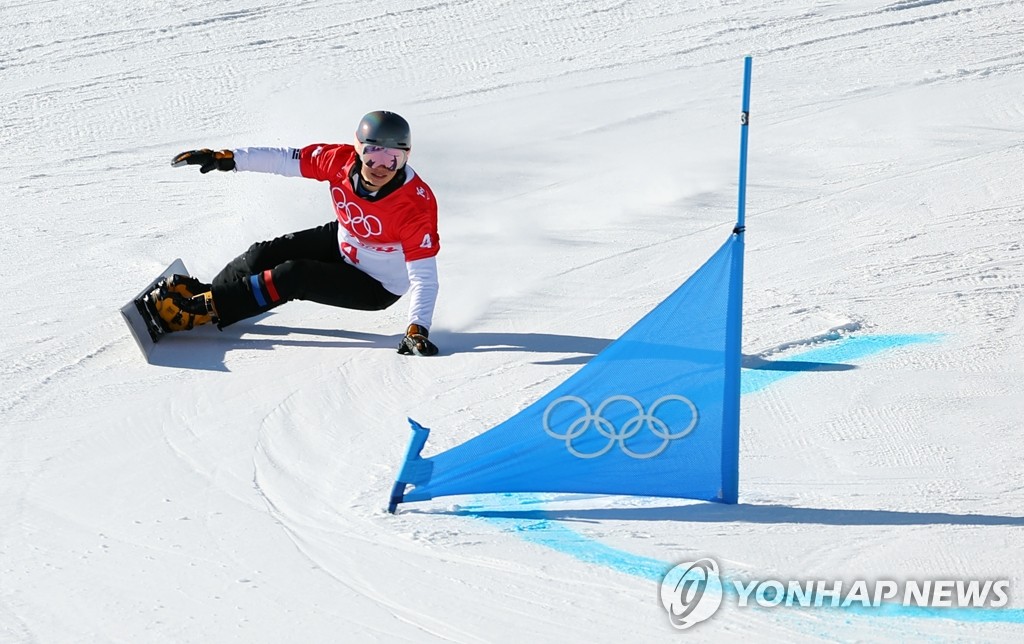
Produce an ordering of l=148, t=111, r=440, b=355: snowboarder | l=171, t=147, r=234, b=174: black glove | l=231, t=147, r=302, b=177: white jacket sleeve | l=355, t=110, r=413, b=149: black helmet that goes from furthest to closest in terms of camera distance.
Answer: l=231, t=147, r=302, b=177: white jacket sleeve
l=171, t=147, r=234, b=174: black glove
l=148, t=111, r=440, b=355: snowboarder
l=355, t=110, r=413, b=149: black helmet

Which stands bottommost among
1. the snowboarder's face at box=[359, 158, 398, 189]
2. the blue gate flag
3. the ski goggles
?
the blue gate flag

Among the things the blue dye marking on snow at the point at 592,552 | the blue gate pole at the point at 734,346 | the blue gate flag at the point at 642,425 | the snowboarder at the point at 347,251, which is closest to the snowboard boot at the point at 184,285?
the snowboarder at the point at 347,251

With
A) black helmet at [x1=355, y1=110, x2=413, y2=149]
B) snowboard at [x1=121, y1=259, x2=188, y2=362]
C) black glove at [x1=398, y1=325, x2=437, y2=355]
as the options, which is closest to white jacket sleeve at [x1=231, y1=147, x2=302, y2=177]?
black helmet at [x1=355, y1=110, x2=413, y2=149]

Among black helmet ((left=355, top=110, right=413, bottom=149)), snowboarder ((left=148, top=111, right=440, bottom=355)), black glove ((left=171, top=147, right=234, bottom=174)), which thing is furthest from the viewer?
black glove ((left=171, top=147, right=234, bottom=174))

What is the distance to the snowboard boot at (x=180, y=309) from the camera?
18.1 ft

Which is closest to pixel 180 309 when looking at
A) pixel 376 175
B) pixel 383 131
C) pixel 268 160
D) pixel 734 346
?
pixel 268 160

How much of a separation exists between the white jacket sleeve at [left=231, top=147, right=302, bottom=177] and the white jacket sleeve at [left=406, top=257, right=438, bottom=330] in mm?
780

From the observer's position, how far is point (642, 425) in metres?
3.82

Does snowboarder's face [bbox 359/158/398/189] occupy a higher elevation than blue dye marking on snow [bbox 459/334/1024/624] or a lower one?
higher

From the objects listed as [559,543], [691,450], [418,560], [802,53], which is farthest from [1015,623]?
[802,53]

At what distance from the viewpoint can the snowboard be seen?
17.4 ft

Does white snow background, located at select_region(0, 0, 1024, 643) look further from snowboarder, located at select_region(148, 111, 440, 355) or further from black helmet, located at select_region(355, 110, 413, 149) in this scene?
black helmet, located at select_region(355, 110, 413, 149)

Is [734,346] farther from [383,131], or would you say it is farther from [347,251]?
[347,251]

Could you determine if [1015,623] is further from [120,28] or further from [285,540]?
[120,28]
